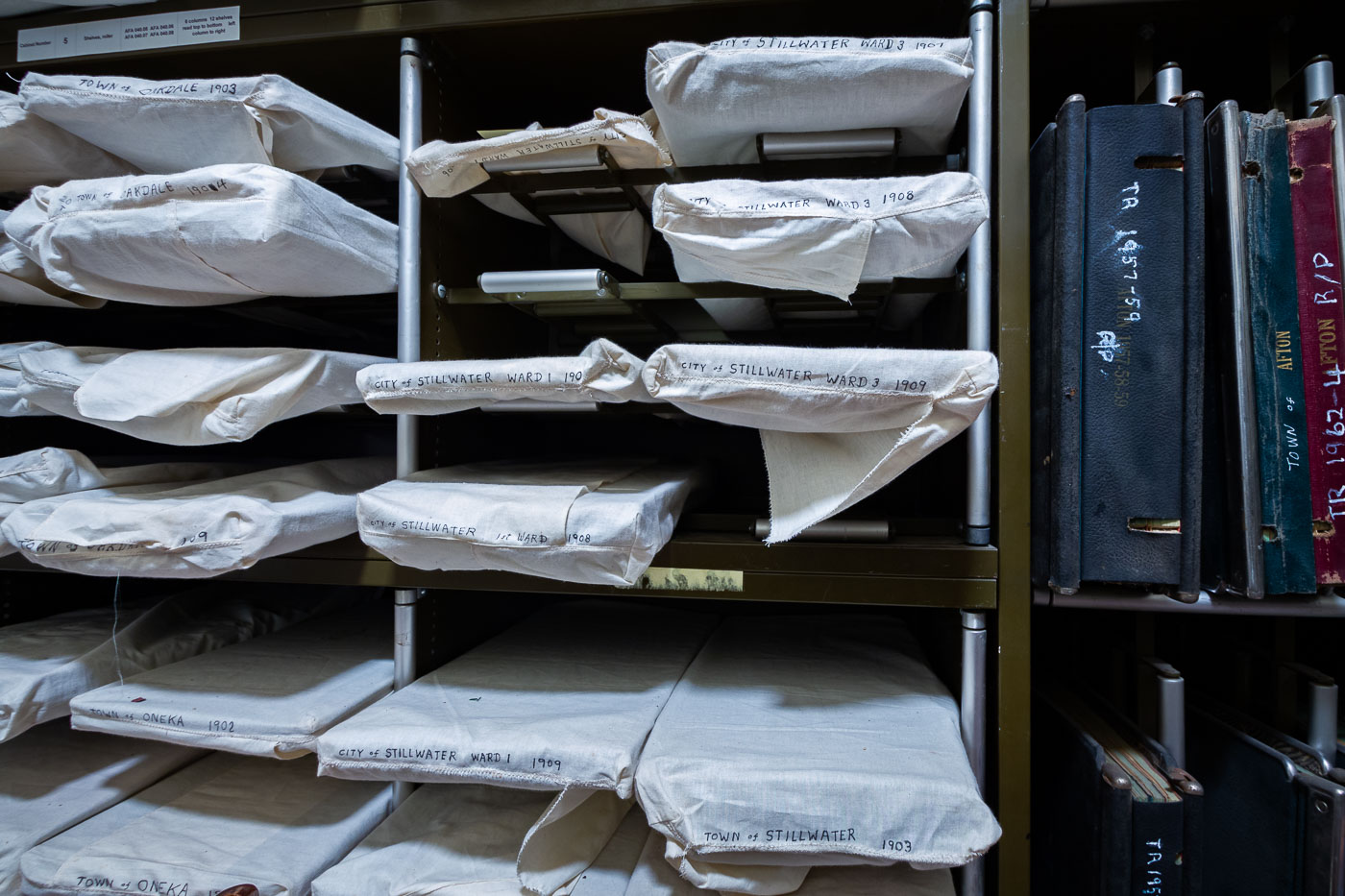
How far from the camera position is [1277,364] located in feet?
2.59

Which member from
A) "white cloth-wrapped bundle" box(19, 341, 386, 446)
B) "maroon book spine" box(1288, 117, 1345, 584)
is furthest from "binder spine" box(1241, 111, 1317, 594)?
"white cloth-wrapped bundle" box(19, 341, 386, 446)

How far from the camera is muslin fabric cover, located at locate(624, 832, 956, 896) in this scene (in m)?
0.78

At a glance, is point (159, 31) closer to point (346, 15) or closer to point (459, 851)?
point (346, 15)

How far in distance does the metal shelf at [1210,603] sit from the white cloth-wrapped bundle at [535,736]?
0.55 m

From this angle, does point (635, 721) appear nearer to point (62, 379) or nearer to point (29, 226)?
point (62, 379)

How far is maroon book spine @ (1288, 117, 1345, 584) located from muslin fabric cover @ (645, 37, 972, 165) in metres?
0.41

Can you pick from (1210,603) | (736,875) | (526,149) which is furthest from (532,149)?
(1210,603)

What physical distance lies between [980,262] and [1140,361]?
0.21 metres

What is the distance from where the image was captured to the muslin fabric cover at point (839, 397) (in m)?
0.73

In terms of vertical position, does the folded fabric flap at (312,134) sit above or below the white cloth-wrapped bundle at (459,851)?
above

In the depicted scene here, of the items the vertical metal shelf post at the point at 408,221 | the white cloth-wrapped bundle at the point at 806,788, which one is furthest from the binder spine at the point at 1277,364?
the vertical metal shelf post at the point at 408,221

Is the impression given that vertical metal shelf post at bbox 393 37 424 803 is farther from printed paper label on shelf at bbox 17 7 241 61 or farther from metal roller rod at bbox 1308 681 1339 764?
metal roller rod at bbox 1308 681 1339 764

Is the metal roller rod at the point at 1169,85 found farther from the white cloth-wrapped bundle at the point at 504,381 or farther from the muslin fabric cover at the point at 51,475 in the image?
the muslin fabric cover at the point at 51,475

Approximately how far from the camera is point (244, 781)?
39.9 inches
